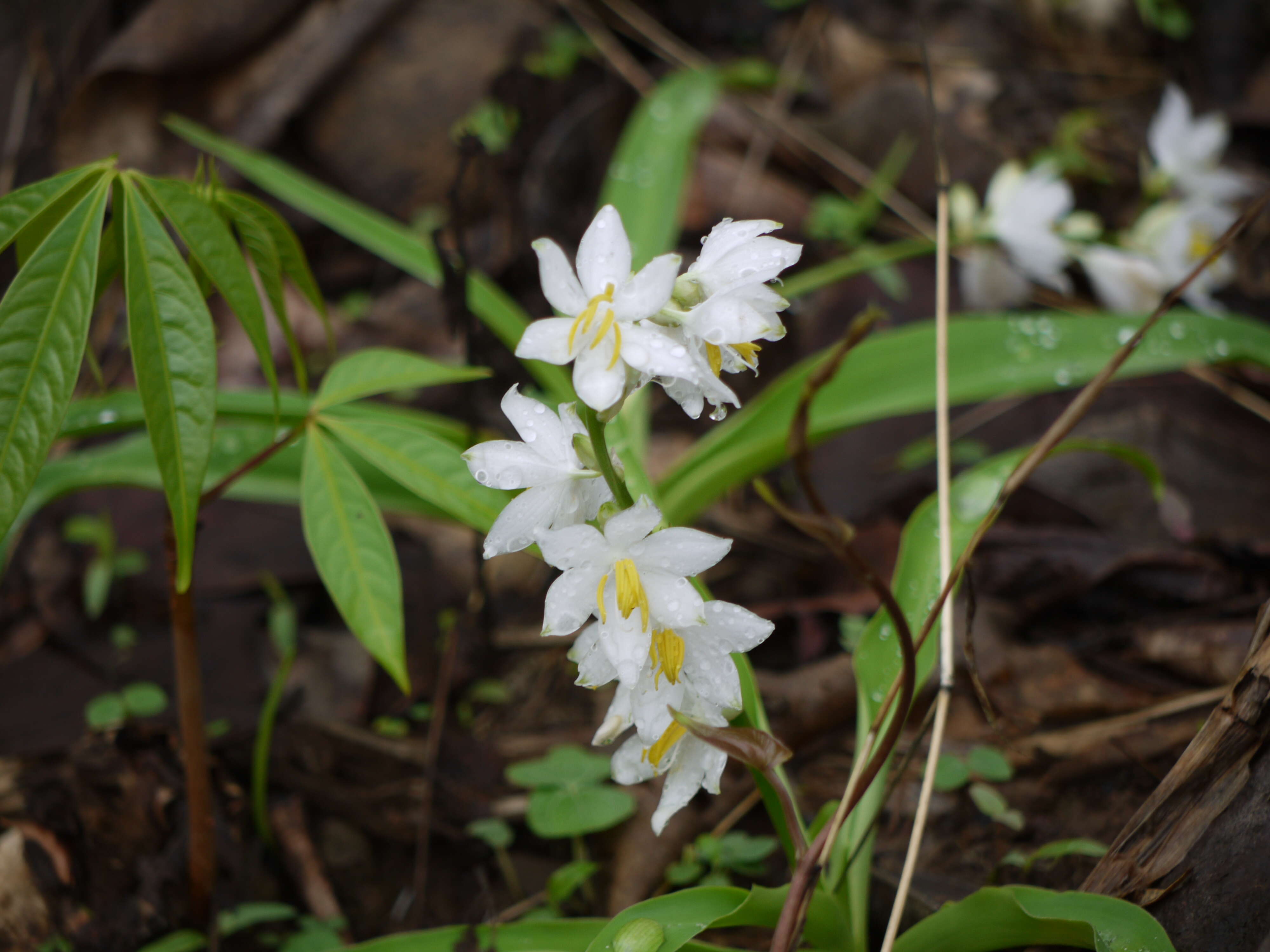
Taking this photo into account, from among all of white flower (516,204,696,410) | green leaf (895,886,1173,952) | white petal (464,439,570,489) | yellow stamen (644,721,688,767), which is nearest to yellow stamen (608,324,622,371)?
white flower (516,204,696,410)

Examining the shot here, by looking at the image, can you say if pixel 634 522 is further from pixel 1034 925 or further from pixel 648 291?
pixel 1034 925

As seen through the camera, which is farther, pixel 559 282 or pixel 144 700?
pixel 144 700

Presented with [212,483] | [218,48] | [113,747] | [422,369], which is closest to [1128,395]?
[422,369]

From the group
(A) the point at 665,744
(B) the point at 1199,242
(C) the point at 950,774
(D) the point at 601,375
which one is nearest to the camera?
(D) the point at 601,375

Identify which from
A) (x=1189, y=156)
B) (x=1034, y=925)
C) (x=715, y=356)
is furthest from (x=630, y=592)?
(x=1189, y=156)

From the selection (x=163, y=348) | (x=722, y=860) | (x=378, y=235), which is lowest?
(x=722, y=860)

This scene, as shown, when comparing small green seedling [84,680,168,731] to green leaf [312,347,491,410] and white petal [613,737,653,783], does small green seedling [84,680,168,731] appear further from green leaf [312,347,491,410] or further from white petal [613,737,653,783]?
white petal [613,737,653,783]

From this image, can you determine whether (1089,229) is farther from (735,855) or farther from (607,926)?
(607,926)
